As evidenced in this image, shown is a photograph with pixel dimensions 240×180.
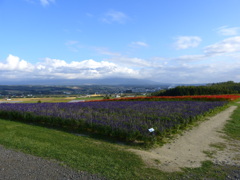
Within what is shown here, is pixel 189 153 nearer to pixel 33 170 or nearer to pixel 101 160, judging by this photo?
pixel 101 160

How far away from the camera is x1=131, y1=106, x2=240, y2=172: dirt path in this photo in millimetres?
5711

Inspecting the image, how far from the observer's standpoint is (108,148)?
6926 mm

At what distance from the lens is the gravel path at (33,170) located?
173 inches

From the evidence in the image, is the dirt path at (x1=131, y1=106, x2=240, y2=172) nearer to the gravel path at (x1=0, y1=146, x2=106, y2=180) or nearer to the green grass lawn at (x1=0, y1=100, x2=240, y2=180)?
the green grass lawn at (x1=0, y1=100, x2=240, y2=180)

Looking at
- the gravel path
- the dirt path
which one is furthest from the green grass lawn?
the dirt path

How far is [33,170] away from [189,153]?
5.21 m

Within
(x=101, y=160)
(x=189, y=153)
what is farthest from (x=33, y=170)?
(x=189, y=153)

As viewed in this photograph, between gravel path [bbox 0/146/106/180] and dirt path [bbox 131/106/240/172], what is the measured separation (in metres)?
2.23

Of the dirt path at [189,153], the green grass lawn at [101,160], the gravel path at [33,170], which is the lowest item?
the dirt path at [189,153]

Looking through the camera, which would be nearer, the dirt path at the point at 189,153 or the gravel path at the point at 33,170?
the gravel path at the point at 33,170

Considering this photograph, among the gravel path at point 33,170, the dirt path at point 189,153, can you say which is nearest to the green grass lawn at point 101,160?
the gravel path at point 33,170

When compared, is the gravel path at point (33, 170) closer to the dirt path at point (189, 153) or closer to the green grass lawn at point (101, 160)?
the green grass lawn at point (101, 160)

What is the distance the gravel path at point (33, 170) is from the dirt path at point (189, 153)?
2.23 meters

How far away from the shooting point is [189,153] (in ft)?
22.4
